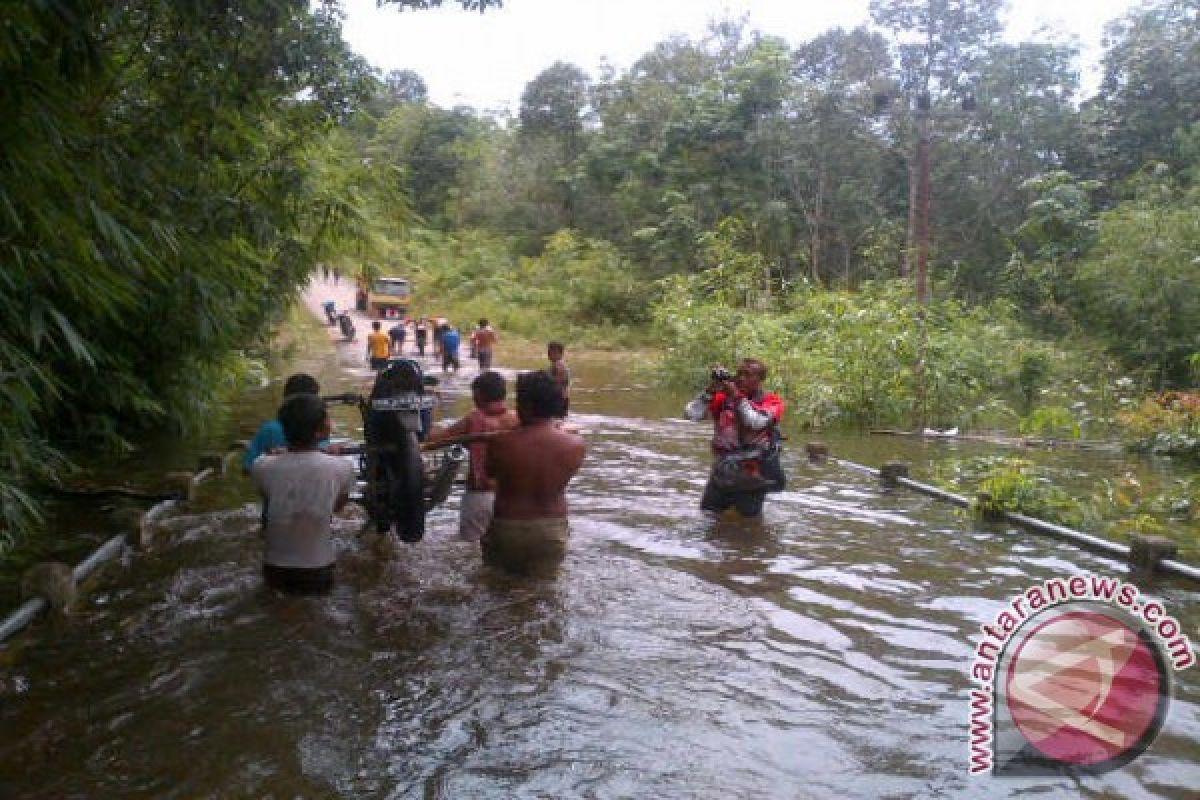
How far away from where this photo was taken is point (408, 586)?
21.0ft

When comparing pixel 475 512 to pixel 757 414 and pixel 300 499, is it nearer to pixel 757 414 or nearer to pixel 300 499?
pixel 300 499

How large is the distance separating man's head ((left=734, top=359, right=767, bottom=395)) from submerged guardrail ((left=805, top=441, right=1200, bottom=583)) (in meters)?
2.74

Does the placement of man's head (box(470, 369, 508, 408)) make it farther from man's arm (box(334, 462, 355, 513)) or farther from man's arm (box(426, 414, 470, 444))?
man's arm (box(334, 462, 355, 513))

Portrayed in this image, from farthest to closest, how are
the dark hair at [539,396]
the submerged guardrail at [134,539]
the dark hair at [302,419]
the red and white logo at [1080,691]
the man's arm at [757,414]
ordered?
the man's arm at [757,414] → the dark hair at [539,396] → the submerged guardrail at [134,539] → the dark hair at [302,419] → the red and white logo at [1080,691]

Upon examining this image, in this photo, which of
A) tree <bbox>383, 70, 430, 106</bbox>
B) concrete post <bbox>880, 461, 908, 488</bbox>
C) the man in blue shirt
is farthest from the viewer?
tree <bbox>383, 70, 430, 106</bbox>

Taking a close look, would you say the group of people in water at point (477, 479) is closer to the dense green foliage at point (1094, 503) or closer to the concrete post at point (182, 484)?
the concrete post at point (182, 484)

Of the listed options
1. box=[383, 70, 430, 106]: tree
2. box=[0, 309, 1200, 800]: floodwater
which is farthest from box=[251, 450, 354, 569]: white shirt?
box=[383, 70, 430, 106]: tree

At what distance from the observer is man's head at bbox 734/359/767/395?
313 inches

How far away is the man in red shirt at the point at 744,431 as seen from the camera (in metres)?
7.99

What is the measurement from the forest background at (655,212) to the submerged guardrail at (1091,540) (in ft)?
2.88

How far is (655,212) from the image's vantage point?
4075 cm

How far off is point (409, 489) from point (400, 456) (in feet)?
0.73

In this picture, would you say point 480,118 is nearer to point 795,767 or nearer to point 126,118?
point 126,118

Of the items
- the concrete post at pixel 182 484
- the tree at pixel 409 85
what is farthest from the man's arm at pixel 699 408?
the tree at pixel 409 85
